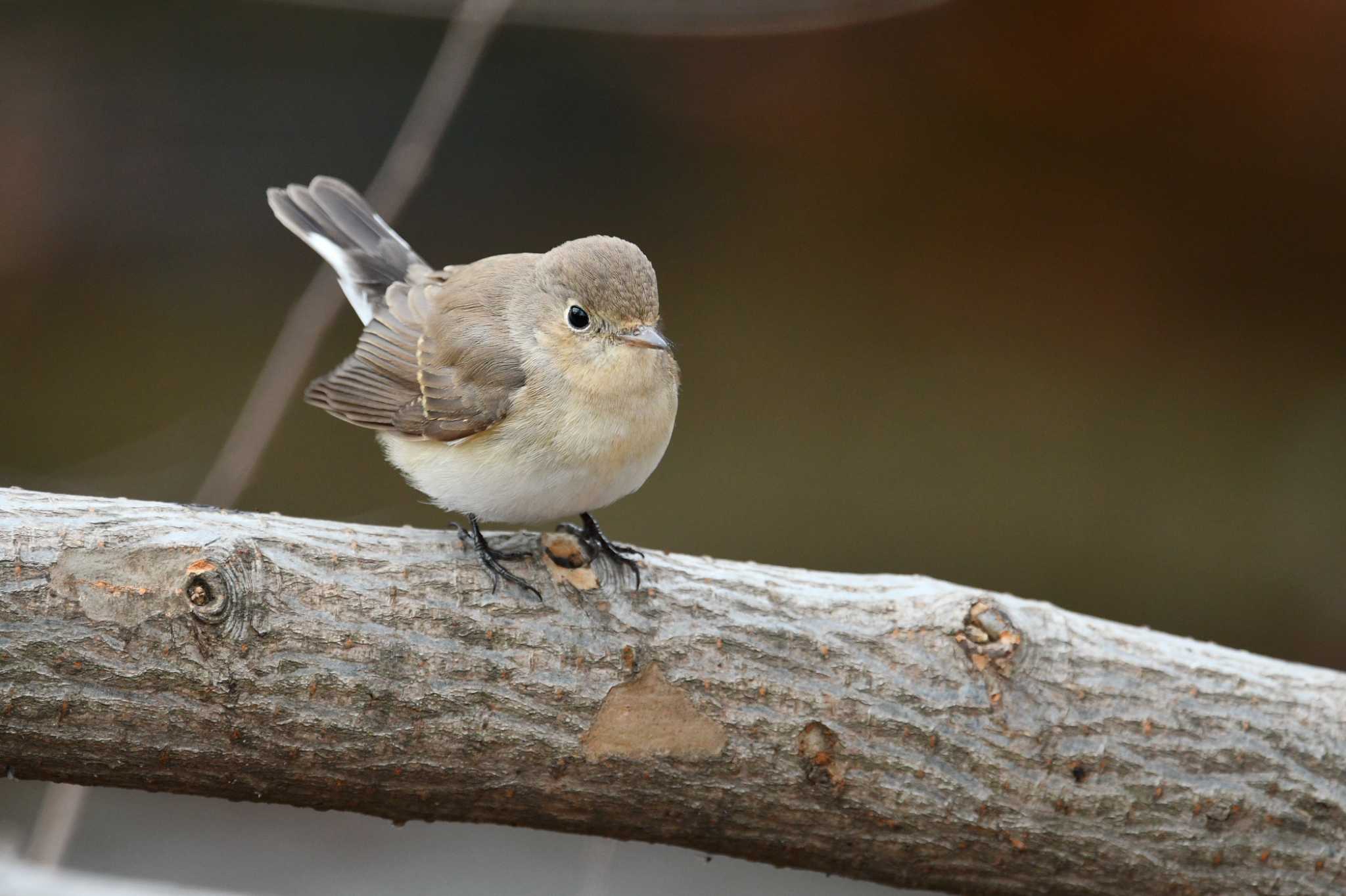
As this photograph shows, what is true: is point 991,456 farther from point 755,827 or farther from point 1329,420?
point 755,827

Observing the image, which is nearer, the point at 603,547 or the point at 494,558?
the point at 494,558

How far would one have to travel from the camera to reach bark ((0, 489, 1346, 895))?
2557mm

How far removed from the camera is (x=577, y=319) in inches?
125

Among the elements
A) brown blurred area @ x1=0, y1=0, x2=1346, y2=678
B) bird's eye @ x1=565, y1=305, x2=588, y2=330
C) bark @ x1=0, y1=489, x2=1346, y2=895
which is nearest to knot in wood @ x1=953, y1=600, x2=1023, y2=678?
bark @ x1=0, y1=489, x2=1346, y2=895

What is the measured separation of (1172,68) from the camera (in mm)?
5250

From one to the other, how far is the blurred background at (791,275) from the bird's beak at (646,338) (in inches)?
83.8

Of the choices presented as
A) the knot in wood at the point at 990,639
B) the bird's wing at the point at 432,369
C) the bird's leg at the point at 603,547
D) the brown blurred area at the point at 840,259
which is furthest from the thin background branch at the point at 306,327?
the knot in wood at the point at 990,639

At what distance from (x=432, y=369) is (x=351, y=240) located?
0.74 metres

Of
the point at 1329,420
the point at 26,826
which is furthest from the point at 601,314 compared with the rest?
the point at 1329,420

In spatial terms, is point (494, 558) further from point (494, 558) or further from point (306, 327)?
point (306, 327)

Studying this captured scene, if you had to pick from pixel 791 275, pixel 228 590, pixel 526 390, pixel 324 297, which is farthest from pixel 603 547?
pixel 791 275

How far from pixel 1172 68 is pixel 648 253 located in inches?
95.3

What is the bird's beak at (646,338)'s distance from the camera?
120 inches

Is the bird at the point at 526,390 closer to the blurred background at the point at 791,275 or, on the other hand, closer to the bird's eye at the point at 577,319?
the bird's eye at the point at 577,319
